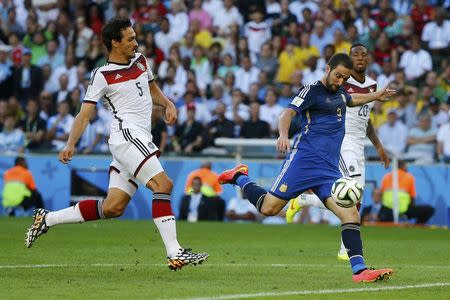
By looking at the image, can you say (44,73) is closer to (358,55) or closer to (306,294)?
(358,55)

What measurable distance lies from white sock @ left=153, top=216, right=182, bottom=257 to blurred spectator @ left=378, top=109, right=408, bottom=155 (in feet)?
42.5

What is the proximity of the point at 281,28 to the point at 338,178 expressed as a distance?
16.3m

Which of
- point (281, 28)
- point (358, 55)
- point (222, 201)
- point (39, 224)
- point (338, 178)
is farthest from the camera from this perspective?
point (281, 28)

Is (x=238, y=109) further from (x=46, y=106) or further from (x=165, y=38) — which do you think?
(x=46, y=106)

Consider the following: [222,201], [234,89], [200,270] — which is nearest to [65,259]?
[200,270]

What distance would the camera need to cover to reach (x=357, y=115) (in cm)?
1455

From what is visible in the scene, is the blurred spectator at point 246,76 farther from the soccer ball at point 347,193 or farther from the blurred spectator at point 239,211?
the soccer ball at point 347,193

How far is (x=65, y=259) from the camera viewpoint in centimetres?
1305

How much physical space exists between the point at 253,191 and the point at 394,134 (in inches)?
473

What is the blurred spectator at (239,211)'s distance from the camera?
77.6ft

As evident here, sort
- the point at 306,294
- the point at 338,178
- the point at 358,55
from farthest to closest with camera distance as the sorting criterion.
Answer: the point at 358,55 → the point at 338,178 → the point at 306,294

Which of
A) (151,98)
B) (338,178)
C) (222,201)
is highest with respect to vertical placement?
(151,98)

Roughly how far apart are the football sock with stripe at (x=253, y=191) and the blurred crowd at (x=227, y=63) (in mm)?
10526

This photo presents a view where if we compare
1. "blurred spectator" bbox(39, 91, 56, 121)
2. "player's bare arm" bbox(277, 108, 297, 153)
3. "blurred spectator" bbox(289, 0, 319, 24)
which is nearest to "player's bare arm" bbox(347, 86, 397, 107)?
"player's bare arm" bbox(277, 108, 297, 153)
